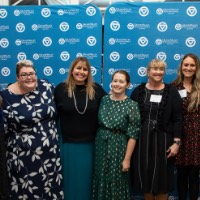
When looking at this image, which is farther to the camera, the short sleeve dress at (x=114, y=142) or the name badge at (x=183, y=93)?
the name badge at (x=183, y=93)

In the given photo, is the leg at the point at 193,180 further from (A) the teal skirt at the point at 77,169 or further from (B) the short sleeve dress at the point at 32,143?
(B) the short sleeve dress at the point at 32,143

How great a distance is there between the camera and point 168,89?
8.29 ft

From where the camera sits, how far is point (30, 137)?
2.27 meters

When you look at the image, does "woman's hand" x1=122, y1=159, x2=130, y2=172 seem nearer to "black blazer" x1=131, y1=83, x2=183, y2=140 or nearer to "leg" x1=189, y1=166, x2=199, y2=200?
"black blazer" x1=131, y1=83, x2=183, y2=140

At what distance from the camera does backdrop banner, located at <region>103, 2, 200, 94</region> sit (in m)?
3.16

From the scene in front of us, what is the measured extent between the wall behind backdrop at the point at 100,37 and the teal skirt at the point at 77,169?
1048 millimetres

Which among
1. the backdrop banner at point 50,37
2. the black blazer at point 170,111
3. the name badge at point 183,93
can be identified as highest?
the backdrop banner at point 50,37

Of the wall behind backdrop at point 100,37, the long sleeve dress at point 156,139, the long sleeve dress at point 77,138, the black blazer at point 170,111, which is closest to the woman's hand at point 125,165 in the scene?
the long sleeve dress at point 156,139

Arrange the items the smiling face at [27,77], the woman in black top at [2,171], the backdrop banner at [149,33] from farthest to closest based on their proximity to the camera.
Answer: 1. the backdrop banner at [149,33]
2. the smiling face at [27,77]
3. the woman in black top at [2,171]

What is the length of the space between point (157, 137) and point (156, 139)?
2 cm

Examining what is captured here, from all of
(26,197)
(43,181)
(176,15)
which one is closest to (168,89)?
(176,15)

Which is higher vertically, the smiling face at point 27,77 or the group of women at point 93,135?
the smiling face at point 27,77

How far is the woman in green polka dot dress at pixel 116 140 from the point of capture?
2.36 m

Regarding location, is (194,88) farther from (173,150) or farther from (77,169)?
(77,169)
